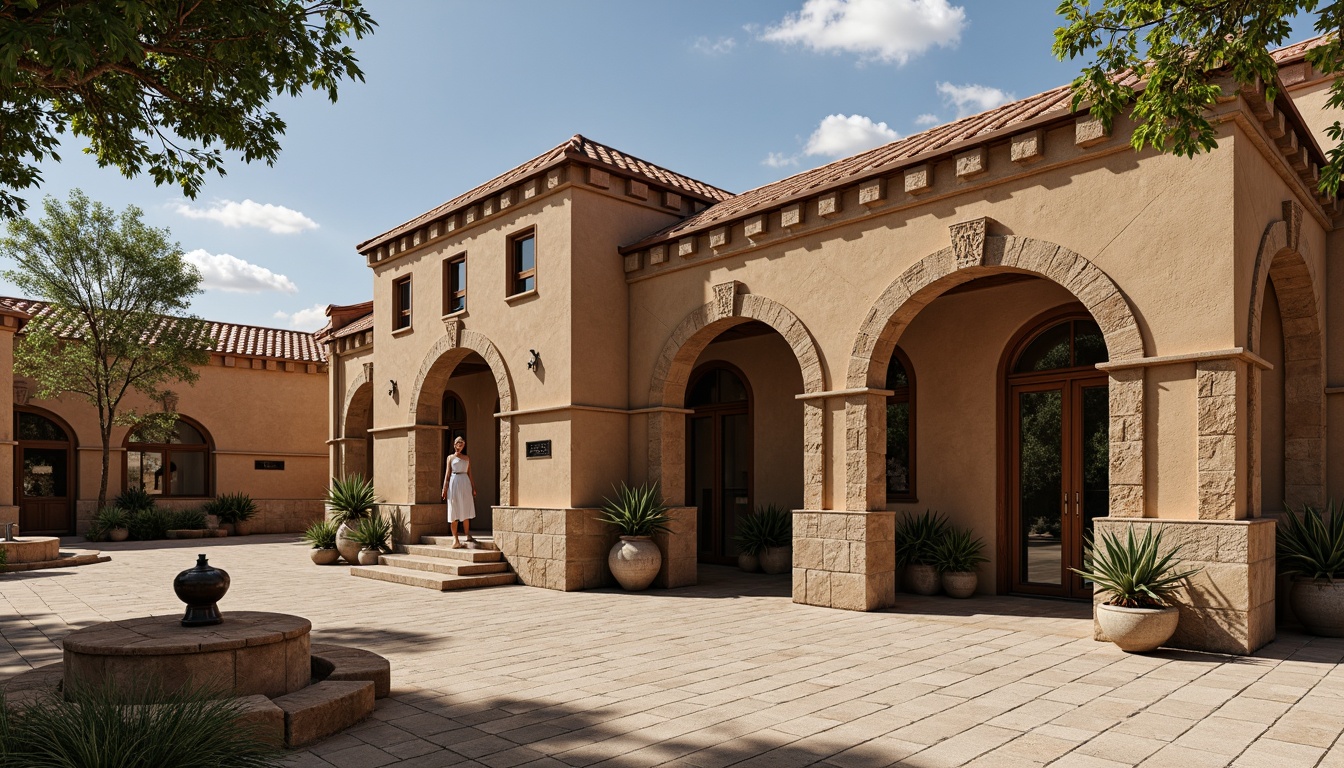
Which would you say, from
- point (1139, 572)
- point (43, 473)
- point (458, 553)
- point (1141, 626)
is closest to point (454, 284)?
point (458, 553)

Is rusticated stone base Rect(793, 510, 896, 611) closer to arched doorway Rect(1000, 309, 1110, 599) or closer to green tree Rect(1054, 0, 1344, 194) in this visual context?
arched doorway Rect(1000, 309, 1110, 599)

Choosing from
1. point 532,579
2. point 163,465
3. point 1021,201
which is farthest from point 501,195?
point 163,465

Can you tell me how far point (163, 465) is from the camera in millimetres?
22922

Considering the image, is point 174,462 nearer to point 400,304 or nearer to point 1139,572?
point 400,304

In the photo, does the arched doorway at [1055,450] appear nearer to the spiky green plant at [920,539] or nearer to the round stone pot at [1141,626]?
the spiky green plant at [920,539]

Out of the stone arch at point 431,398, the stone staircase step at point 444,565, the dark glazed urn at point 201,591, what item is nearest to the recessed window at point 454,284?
the stone arch at point 431,398

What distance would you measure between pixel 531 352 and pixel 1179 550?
882 cm

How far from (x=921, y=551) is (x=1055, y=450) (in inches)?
81.5

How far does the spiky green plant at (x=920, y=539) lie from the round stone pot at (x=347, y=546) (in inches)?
367

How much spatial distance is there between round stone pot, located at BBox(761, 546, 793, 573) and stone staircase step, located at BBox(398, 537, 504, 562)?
4.03 meters

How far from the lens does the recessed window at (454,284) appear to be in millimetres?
15234

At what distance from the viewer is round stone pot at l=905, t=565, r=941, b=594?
1109 cm

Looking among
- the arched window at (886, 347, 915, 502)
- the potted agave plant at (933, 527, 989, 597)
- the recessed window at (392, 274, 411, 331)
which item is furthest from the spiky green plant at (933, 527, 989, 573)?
the recessed window at (392, 274, 411, 331)

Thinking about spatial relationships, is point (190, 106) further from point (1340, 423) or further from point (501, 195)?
point (1340, 423)
